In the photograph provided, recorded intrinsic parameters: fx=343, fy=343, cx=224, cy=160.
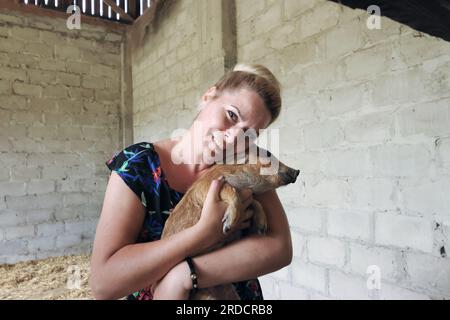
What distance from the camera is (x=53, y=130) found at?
3811 mm

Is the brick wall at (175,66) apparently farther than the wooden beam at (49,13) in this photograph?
No

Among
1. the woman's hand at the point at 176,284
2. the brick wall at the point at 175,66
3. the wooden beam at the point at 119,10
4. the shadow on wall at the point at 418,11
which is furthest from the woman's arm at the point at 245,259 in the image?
the wooden beam at the point at 119,10

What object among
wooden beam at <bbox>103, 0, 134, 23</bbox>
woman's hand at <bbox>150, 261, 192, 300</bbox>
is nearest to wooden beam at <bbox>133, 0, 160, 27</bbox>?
wooden beam at <bbox>103, 0, 134, 23</bbox>

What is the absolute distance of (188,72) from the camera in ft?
10.1

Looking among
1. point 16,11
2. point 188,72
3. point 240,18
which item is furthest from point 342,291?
point 16,11

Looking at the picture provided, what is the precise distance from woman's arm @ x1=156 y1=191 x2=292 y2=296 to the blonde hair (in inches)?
8.2

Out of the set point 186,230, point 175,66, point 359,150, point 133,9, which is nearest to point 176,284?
point 186,230

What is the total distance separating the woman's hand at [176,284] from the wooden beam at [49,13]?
13.5ft

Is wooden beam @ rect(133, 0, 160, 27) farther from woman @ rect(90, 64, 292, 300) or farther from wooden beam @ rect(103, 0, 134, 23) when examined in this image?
woman @ rect(90, 64, 292, 300)

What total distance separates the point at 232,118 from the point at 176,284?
332 millimetres

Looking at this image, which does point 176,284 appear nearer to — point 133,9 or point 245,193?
point 245,193

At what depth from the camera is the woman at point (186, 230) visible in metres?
0.59

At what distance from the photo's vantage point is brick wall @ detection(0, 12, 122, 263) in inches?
143

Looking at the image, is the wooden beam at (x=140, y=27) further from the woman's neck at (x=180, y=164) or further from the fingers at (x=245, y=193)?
the fingers at (x=245, y=193)
